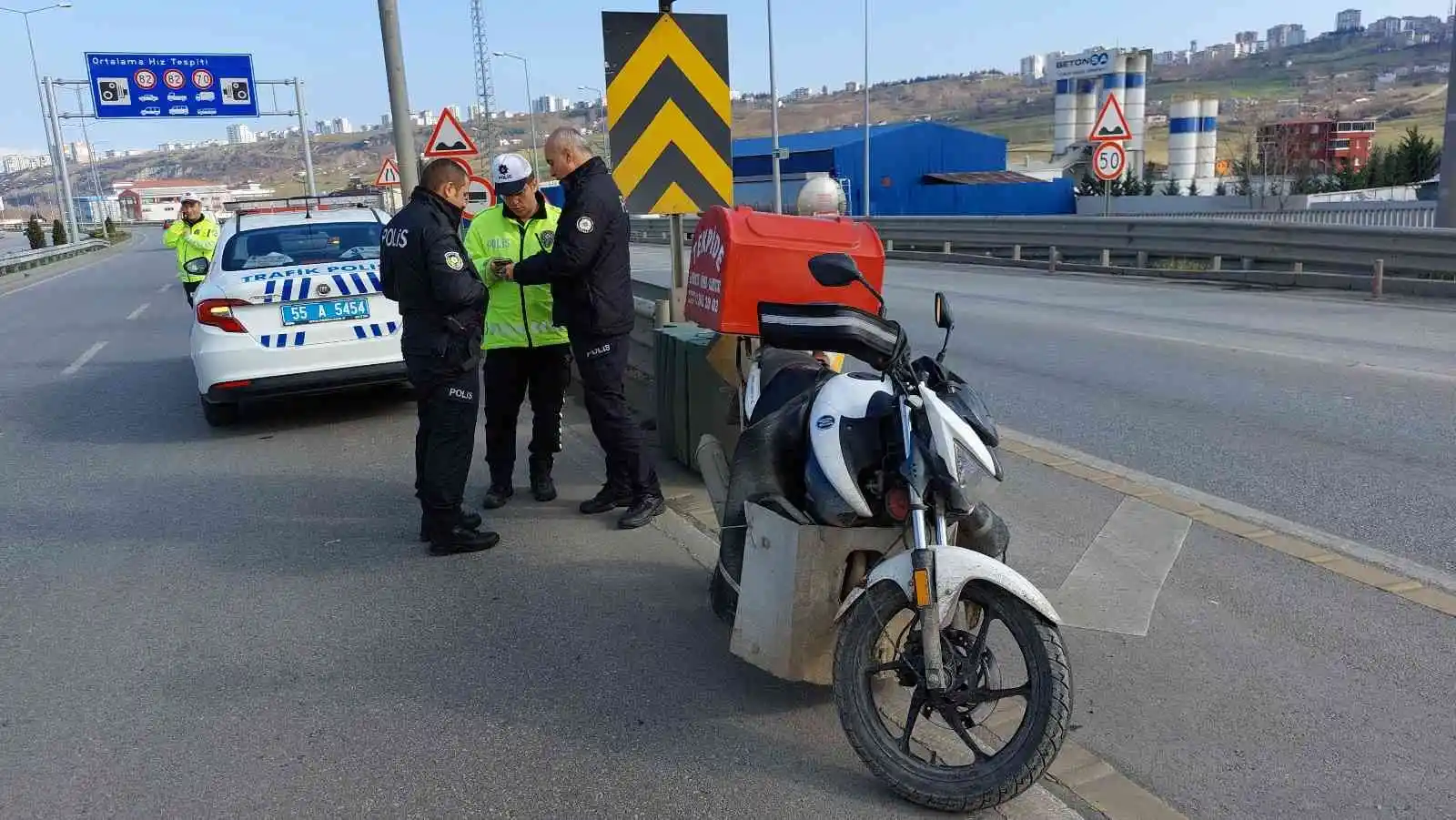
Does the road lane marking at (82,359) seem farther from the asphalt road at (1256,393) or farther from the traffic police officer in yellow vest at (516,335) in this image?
the asphalt road at (1256,393)

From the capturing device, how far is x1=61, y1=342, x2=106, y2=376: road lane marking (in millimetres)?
11828

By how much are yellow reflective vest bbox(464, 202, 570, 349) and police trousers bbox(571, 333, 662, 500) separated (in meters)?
0.38

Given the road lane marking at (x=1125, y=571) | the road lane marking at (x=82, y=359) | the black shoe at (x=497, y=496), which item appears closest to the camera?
the road lane marking at (x=1125, y=571)

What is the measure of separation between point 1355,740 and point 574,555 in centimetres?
338

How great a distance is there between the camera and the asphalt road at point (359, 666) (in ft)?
11.2

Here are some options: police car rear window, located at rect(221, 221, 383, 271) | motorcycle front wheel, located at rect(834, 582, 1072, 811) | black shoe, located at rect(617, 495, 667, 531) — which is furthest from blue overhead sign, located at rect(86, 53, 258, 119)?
motorcycle front wheel, located at rect(834, 582, 1072, 811)

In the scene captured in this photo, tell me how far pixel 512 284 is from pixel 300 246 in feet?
12.5

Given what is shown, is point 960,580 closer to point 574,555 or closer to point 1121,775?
point 1121,775

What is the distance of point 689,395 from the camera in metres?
6.50

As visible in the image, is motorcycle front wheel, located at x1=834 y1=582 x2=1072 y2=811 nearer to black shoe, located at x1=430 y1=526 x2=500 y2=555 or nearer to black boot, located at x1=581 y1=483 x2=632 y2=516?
black shoe, located at x1=430 y1=526 x2=500 y2=555

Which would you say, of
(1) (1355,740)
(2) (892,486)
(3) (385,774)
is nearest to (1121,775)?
(1) (1355,740)

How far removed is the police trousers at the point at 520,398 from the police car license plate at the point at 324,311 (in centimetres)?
250

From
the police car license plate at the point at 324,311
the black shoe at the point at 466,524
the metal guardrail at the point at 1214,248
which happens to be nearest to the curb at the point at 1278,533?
the black shoe at the point at 466,524

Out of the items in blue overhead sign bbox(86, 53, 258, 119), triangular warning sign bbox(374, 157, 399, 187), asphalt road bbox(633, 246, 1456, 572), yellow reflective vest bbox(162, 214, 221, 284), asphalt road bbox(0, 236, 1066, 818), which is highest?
blue overhead sign bbox(86, 53, 258, 119)
